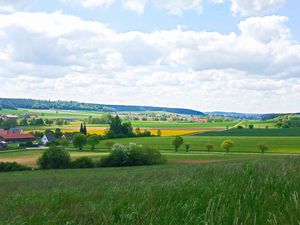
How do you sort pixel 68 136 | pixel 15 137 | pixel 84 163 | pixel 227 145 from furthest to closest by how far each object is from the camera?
pixel 68 136 → pixel 15 137 → pixel 227 145 → pixel 84 163

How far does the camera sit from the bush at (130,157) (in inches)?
2820

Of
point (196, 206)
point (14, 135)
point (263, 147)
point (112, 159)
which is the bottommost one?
point (14, 135)

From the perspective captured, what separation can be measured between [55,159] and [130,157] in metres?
11.7

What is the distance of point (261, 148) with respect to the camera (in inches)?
3639

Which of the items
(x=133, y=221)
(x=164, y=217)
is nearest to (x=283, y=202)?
(x=164, y=217)

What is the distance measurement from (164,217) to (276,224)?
104 cm

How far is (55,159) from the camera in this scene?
7188 cm

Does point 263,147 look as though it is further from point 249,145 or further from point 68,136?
point 68,136

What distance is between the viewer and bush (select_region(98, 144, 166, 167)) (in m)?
71.6

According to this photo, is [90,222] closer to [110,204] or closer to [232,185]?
[110,204]

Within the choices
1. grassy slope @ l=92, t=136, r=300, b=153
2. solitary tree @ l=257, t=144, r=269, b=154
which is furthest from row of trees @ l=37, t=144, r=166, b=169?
grassy slope @ l=92, t=136, r=300, b=153

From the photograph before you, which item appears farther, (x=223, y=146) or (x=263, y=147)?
(x=223, y=146)

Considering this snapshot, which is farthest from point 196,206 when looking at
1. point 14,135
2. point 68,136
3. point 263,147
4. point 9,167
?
point 14,135

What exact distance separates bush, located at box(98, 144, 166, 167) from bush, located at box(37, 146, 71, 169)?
538 cm
